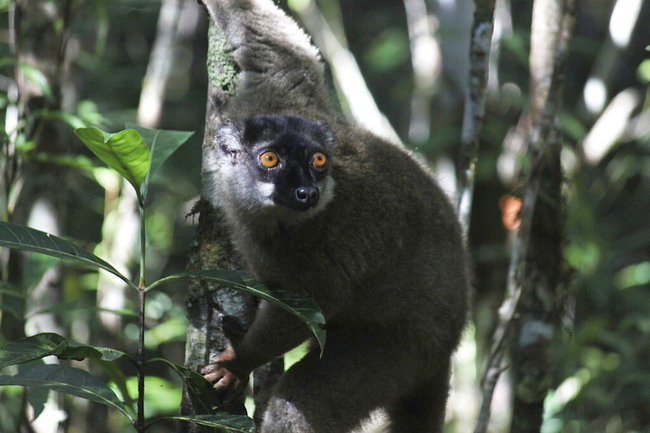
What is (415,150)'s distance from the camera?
5141mm

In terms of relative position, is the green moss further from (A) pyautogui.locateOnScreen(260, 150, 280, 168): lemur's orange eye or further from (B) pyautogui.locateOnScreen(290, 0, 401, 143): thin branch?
(B) pyautogui.locateOnScreen(290, 0, 401, 143): thin branch

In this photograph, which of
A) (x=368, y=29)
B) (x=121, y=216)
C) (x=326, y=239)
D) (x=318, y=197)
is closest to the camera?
(x=318, y=197)

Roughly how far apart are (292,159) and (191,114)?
7.47 metres

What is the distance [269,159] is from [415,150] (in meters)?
1.61

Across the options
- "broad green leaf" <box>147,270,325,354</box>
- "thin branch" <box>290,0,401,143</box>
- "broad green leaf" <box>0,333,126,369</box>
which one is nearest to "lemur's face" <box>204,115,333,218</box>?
"broad green leaf" <box>147,270,325,354</box>

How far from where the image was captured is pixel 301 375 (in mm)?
3936

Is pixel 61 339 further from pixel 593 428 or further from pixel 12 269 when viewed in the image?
pixel 593 428

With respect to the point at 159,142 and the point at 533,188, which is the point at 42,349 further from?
the point at 533,188

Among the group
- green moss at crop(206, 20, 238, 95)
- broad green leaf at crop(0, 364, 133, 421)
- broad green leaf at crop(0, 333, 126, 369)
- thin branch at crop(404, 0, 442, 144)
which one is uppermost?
thin branch at crop(404, 0, 442, 144)

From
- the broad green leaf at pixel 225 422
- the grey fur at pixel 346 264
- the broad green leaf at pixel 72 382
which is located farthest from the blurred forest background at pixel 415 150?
the broad green leaf at pixel 225 422

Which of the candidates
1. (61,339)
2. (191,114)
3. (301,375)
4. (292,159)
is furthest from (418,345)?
(191,114)

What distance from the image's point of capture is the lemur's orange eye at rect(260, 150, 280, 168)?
152 inches

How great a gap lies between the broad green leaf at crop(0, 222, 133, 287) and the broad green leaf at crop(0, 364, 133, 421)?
0.43 meters

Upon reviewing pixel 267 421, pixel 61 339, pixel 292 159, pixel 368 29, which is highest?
pixel 368 29
